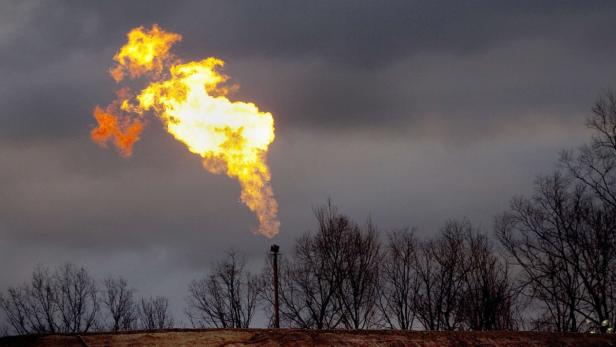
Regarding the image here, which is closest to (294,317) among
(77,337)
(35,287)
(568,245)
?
(568,245)

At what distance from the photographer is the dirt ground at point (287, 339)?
13289mm

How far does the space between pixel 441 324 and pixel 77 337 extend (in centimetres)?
4400

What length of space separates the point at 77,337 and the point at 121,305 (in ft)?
179

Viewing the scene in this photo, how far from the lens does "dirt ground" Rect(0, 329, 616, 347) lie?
1329cm

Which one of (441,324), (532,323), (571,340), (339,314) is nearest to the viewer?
(571,340)

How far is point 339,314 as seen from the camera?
50438 millimetres

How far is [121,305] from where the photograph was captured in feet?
215

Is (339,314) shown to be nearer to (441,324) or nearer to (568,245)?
(441,324)

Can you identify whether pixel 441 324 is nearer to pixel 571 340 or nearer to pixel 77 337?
pixel 571 340

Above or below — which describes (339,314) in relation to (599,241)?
below

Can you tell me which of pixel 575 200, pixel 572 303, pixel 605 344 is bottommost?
pixel 605 344

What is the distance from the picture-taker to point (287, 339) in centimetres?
1440

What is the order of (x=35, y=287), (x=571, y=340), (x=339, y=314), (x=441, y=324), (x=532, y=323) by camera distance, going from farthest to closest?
(x=35, y=287)
(x=441, y=324)
(x=339, y=314)
(x=532, y=323)
(x=571, y=340)

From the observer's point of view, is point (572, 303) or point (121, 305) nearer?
point (572, 303)
